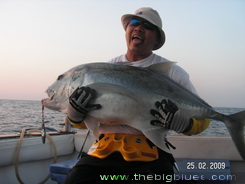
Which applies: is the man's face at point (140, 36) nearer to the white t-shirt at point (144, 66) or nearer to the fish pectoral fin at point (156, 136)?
the white t-shirt at point (144, 66)

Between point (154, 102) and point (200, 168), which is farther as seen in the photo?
point (200, 168)

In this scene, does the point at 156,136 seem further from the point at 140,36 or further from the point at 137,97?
the point at 140,36

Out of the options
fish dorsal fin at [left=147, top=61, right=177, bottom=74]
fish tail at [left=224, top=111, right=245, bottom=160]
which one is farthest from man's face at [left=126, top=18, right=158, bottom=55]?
fish tail at [left=224, top=111, right=245, bottom=160]

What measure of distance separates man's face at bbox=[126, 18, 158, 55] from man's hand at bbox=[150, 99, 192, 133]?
3.02 feet

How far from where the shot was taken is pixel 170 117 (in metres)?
2.44

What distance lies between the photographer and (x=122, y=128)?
2713mm

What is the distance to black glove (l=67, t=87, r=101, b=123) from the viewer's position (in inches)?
99.9

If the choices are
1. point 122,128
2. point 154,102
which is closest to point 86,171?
point 122,128

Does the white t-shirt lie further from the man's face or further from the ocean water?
the ocean water

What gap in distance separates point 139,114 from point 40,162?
117 inches

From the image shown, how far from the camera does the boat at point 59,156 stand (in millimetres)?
4027

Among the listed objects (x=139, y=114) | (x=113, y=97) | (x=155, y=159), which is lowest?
(x=155, y=159)

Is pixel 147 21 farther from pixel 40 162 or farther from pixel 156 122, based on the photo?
pixel 40 162

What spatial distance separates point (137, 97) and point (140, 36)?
0.97m
